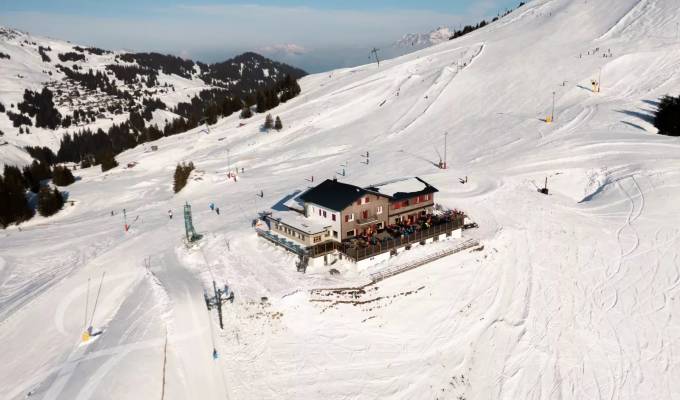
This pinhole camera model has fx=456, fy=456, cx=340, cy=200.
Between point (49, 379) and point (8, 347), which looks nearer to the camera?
point (49, 379)

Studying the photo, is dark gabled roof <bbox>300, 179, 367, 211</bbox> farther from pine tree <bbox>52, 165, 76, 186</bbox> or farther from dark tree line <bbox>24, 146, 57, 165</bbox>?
dark tree line <bbox>24, 146, 57, 165</bbox>

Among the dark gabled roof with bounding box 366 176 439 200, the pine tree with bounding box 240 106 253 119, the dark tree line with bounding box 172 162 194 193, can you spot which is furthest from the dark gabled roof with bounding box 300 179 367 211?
the pine tree with bounding box 240 106 253 119

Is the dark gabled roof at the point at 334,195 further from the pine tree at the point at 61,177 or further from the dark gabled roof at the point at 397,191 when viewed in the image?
the pine tree at the point at 61,177

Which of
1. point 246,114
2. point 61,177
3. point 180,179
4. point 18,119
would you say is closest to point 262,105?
point 246,114

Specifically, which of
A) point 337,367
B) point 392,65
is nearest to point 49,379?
point 337,367

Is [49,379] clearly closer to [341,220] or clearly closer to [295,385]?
[295,385]

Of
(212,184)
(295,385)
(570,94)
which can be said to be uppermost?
(570,94)
